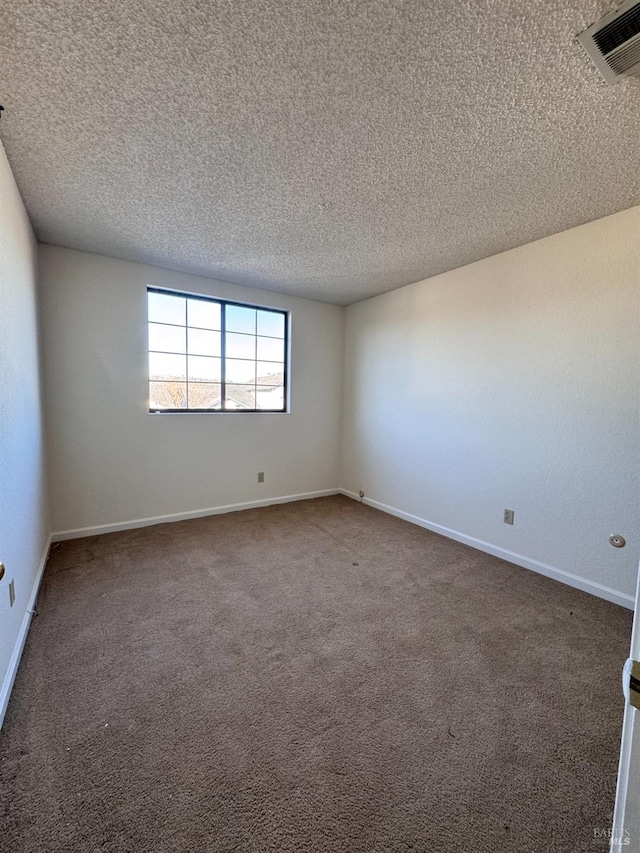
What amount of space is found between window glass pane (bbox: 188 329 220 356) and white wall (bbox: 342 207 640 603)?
1835mm

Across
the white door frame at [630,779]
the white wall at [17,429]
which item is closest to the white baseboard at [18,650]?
the white wall at [17,429]

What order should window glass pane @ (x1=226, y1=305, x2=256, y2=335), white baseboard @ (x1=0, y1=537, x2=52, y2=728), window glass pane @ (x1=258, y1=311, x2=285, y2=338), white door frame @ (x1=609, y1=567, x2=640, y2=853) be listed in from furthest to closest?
1. window glass pane @ (x1=258, y1=311, x2=285, y2=338)
2. window glass pane @ (x1=226, y1=305, x2=256, y2=335)
3. white baseboard @ (x1=0, y1=537, x2=52, y2=728)
4. white door frame @ (x1=609, y1=567, x2=640, y2=853)

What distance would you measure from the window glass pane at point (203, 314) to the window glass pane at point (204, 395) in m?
0.60

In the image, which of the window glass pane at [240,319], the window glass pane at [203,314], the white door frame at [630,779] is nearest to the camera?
the white door frame at [630,779]

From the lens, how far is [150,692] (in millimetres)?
1496

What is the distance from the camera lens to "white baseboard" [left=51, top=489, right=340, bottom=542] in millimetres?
3027

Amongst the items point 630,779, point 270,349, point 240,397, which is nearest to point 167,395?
point 240,397

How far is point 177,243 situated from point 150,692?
289 centimetres

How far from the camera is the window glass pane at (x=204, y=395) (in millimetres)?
3590

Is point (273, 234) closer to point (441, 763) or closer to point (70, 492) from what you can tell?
point (70, 492)

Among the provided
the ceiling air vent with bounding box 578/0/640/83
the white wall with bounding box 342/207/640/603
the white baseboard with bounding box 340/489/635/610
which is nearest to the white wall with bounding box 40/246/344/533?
the white wall with bounding box 342/207/640/603

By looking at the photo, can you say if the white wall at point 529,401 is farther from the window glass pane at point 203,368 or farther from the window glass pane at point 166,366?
the window glass pane at point 166,366

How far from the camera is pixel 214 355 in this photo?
3.66m

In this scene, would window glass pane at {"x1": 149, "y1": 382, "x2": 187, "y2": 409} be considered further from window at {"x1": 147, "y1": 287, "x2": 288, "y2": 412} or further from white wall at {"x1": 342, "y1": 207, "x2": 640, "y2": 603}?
white wall at {"x1": 342, "y1": 207, "x2": 640, "y2": 603}
